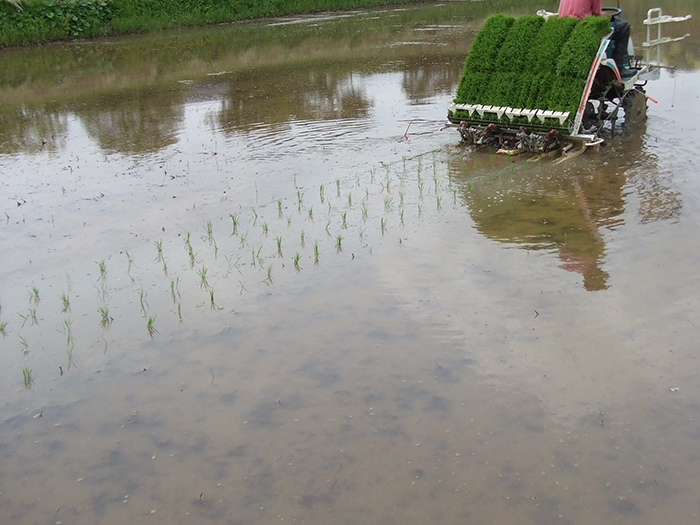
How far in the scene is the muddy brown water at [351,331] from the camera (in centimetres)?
405

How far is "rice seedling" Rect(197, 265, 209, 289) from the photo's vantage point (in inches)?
256

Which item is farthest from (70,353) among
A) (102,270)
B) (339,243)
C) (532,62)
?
(532,62)

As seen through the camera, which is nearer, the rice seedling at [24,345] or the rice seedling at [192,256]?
the rice seedling at [24,345]

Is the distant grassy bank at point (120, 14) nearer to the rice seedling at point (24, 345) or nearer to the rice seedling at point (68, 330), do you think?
the rice seedling at point (68, 330)

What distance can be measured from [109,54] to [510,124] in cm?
1706

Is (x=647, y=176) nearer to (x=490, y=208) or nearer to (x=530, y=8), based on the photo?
(x=490, y=208)

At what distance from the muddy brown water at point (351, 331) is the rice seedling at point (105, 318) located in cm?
12

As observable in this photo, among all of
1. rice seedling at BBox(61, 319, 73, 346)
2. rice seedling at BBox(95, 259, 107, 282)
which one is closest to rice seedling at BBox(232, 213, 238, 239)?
rice seedling at BBox(95, 259, 107, 282)

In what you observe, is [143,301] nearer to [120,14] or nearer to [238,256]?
[238,256]

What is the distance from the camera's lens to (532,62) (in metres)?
9.54

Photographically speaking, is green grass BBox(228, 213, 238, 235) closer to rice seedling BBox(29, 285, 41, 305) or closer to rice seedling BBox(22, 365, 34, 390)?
rice seedling BBox(29, 285, 41, 305)

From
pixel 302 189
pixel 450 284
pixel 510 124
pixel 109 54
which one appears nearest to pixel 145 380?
pixel 450 284

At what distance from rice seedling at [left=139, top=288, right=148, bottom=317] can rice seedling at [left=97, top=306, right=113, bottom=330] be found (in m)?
0.28

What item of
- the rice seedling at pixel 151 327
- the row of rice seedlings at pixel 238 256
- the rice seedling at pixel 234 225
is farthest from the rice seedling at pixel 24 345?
the rice seedling at pixel 234 225
